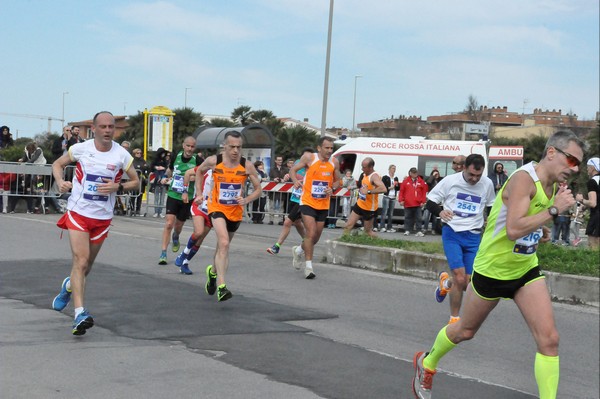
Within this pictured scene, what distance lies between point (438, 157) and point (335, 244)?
15174 millimetres

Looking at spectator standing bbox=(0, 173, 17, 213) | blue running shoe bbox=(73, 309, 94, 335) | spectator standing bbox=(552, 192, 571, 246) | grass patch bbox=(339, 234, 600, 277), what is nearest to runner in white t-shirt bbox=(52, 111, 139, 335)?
blue running shoe bbox=(73, 309, 94, 335)

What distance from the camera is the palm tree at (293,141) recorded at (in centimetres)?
5575

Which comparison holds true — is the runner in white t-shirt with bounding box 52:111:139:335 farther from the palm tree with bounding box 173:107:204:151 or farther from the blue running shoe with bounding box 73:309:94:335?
the palm tree with bounding box 173:107:204:151

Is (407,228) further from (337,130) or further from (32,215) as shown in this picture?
(337,130)

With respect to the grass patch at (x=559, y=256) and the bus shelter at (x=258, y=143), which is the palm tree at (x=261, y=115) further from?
the grass patch at (x=559, y=256)

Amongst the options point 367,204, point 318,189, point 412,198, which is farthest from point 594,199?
point 412,198

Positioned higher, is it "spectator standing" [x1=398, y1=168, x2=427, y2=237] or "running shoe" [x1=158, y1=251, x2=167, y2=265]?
"spectator standing" [x1=398, y1=168, x2=427, y2=237]

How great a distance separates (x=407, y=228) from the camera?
2497 cm

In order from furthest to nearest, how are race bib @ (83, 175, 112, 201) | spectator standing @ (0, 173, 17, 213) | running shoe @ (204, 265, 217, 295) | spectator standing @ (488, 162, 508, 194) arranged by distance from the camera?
spectator standing @ (488, 162, 508, 194), spectator standing @ (0, 173, 17, 213), running shoe @ (204, 265, 217, 295), race bib @ (83, 175, 112, 201)

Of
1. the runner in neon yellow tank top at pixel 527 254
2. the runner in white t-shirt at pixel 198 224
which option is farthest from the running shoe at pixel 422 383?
the runner in white t-shirt at pixel 198 224

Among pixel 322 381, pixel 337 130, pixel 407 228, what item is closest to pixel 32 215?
pixel 407 228

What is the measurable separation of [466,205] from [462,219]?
0.55 feet

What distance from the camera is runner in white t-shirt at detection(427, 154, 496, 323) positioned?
9469mm

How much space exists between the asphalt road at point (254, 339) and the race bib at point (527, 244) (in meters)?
1.29
